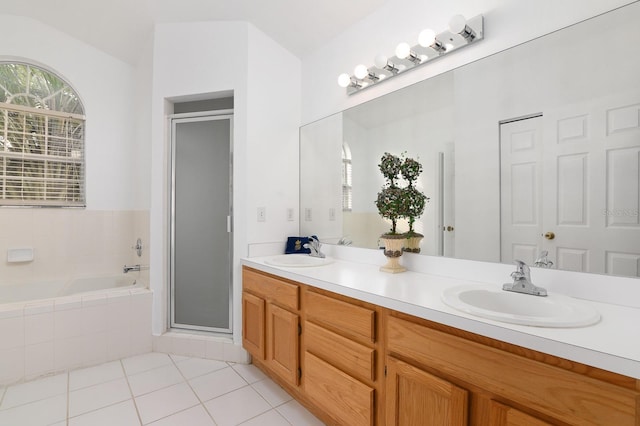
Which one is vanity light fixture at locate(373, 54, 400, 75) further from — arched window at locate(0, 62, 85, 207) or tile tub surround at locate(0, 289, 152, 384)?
arched window at locate(0, 62, 85, 207)

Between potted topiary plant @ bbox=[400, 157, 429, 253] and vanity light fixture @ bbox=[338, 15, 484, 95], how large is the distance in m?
0.58

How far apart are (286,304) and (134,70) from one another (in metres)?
2.97

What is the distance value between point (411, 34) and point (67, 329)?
120 inches

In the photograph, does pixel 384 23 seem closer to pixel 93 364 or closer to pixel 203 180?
pixel 203 180

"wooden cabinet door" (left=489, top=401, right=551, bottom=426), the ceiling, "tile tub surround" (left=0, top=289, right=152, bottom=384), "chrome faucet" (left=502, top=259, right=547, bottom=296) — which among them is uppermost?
the ceiling

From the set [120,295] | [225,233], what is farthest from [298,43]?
[120,295]

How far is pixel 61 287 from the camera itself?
2.81 m

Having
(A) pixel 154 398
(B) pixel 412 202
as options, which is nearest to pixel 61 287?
(A) pixel 154 398

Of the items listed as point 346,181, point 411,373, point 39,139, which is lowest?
point 411,373

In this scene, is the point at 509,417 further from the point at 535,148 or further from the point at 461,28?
the point at 461,28

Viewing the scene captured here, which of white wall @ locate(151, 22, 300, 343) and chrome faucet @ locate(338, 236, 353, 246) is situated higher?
white wall @ locate(151, 22, 300, 343)

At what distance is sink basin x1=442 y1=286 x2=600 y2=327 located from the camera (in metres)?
0.91

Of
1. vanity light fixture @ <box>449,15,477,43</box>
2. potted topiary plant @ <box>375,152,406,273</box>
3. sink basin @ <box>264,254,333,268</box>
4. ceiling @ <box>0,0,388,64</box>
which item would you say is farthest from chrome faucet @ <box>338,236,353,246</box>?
ceiling @ <box>0,0,388,64</box>

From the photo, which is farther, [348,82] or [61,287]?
[61,287]
